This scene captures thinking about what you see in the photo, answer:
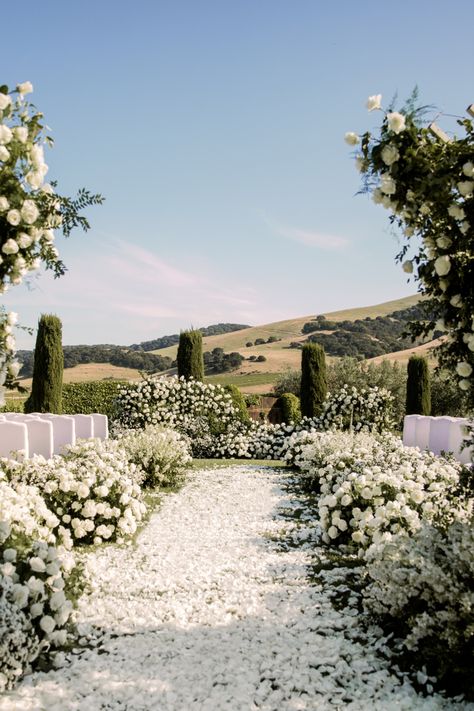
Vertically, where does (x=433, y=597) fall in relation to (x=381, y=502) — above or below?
below

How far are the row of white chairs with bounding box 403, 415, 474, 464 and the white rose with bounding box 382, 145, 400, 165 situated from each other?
992 centimetres

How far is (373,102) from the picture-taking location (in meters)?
3.71

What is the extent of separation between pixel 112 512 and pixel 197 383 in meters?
10.3

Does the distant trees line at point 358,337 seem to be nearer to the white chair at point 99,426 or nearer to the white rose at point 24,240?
the white chair at point 99,426

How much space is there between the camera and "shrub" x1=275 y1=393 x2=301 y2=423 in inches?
851

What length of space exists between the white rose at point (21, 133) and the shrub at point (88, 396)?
53.4 ft

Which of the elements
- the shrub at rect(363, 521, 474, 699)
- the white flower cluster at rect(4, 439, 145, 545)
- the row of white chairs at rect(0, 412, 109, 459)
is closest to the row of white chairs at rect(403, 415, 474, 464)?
the row of white chairs at rect(0, 412, 109, 459)

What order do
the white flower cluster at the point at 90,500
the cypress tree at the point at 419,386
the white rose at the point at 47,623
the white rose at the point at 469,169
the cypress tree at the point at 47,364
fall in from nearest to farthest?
the white rose at the point at 469,169 < the white rose at the point at 47,623 < the white flower cluster at the point at 90,500 < the cypress tree at the point at 47,364 < the cypress tree at the point at 419,386

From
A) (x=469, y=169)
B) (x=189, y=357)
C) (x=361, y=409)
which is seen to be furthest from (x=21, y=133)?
(x=189, y=357)

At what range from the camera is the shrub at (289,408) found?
21609 mm

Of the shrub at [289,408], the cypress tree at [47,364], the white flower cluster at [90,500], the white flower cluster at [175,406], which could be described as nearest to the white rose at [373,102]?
the white flower cluster at [90,500]

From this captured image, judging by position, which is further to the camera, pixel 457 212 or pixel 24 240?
pixel 24 240

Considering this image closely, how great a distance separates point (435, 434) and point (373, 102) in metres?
11.0

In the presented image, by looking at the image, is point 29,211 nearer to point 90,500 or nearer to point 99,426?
point 90,500
